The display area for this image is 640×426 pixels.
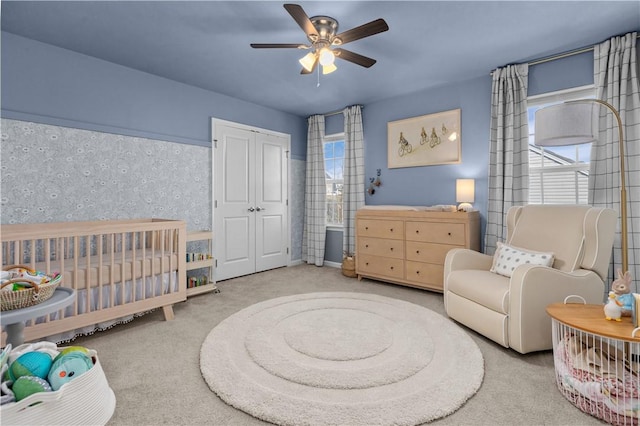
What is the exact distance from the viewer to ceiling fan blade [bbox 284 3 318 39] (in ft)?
5.94

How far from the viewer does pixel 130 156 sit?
3.27 m

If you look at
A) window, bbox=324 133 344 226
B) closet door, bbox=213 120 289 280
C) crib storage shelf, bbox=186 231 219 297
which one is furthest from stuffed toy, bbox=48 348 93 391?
window, bbox=324 133 344 226

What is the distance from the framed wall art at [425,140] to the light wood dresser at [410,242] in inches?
31.8

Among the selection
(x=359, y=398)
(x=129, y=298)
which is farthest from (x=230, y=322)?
(x=359, y=398)

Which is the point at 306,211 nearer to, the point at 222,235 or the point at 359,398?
the point at 222,235

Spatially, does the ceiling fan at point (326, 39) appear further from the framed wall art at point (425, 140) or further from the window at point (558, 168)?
the window at point (558, 168)

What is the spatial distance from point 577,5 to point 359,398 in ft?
10.0

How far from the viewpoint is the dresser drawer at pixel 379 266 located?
12.2 feet

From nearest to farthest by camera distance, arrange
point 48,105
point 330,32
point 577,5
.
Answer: point 577,5, point 330,32, point 48,105

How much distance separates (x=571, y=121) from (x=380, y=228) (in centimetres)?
220

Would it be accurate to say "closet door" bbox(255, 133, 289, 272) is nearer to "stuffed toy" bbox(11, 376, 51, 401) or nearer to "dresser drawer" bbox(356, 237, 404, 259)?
"dresser drawer" bbox(356, 237, 404, 259)

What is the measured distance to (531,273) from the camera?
1976 millimetres

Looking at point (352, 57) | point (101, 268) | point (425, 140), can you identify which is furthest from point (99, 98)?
point (425, 140)

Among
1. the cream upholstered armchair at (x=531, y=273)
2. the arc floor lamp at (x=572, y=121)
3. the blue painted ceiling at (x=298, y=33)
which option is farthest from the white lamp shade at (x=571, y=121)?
the blue painted ceiling at (x=298, y=33)
